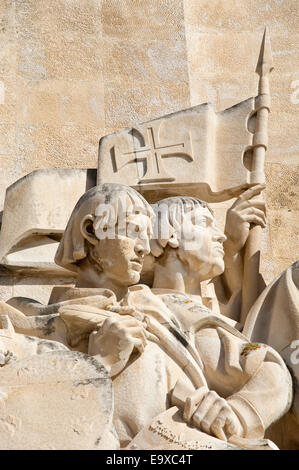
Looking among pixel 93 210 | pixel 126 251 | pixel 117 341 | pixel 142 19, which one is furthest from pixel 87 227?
pixel 142 19

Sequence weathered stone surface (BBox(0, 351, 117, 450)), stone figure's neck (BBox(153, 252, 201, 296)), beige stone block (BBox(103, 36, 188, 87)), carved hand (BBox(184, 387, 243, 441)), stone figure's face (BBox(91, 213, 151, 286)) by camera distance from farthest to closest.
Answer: beige stone block (BBox(103, 36, 188, 87)) → stone figure's neck (BBox(153, 252, 201, 296)) → stone figure's face (BBox(91, 213, 151, 286)) → carved hand (BBox(184, 387, 243, 441)) → weathered stone surface (BBox(0, 351, 117, 450))

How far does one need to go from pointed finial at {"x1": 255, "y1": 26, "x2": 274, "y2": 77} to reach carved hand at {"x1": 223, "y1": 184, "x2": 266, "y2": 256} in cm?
96

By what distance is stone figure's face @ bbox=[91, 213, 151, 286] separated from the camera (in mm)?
5004

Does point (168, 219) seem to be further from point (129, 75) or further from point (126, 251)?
point (129, 75)

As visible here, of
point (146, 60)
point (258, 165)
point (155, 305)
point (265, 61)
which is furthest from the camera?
point (146, 60)

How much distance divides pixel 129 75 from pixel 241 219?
142 cm

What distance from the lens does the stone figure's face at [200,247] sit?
5461 millimetres

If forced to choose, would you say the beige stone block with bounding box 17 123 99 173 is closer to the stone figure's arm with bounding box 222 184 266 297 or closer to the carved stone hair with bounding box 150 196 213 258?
the stone figure's arm with bounding box 222 184 266 297

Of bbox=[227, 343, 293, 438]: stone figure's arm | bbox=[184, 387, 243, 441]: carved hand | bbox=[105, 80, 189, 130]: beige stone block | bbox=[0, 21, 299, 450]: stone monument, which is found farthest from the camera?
bbox=[105, 80, 189, 130]: beige stone block

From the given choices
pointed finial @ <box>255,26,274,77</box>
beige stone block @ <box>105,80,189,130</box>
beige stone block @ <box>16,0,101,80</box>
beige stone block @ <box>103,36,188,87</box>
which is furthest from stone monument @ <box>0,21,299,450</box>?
beige stone block @ <box>16,0,101,80</box>

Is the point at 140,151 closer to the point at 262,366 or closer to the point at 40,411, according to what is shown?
the point at 262,366

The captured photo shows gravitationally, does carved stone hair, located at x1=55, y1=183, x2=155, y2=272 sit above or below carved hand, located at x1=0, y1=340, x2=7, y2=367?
above

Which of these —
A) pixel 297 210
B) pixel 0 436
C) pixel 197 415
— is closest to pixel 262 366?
pixel 197 415

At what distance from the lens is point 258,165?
6184 millimetres
